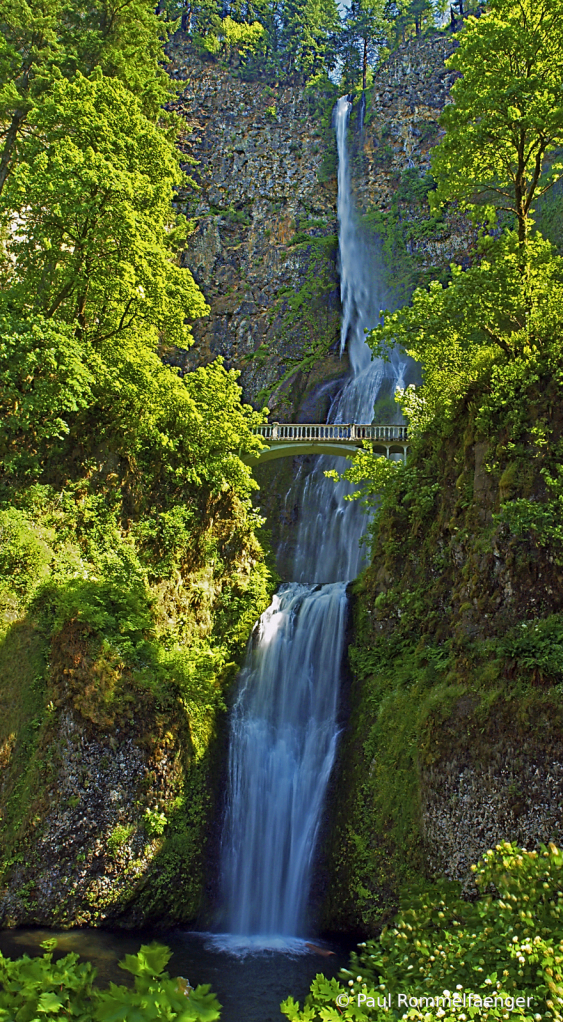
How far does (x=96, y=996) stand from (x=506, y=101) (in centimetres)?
1559

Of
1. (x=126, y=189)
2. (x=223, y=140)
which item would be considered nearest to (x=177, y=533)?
(x=126, y=189)

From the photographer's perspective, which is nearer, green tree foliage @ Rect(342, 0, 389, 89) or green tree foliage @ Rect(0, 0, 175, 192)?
green tree foliage @ Rect(0, 0, 175, 192)

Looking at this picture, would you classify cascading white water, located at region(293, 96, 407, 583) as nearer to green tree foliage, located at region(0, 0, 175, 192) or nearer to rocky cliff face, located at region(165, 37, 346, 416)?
rocky cliff face, located at region(165, 37, 346, 416)

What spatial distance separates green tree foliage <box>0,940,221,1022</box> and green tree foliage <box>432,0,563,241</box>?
1449 cm

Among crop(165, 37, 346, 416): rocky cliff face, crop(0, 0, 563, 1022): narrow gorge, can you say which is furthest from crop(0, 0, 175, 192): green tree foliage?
crop(165, 37, 346, 416): rocky cliff face

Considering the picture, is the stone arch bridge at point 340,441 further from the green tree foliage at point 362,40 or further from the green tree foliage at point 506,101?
the green tree foliage at point 362,40

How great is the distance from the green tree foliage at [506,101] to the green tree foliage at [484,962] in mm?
12367

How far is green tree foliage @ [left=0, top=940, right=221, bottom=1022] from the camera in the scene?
11.6ft

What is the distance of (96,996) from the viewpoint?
3.83 meters

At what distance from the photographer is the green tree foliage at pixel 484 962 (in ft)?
17.1

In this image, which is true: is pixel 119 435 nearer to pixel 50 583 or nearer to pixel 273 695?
pixel 50 583

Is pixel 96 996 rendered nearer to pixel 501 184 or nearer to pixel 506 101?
pixel 506 101

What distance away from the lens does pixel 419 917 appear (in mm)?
8258

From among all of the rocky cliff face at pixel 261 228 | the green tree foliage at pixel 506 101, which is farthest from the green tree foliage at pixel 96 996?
the rocky cliff face at pixel 261 228
